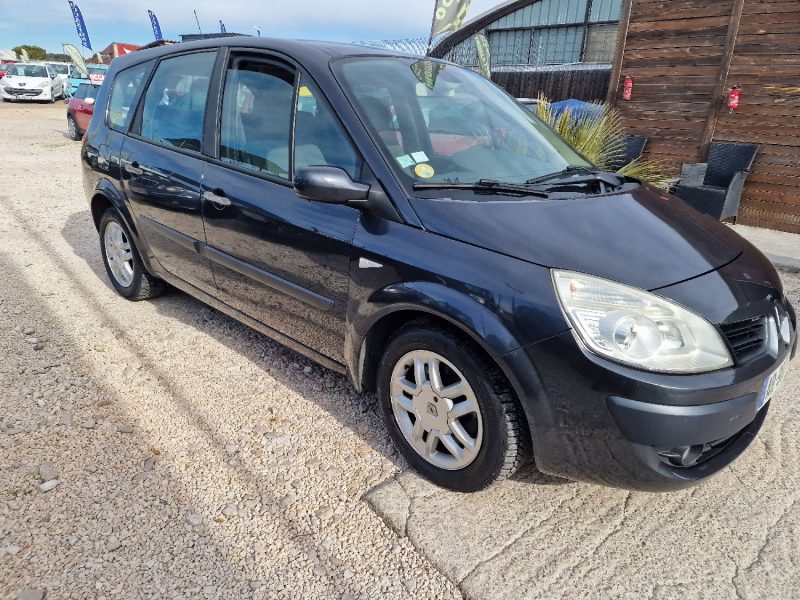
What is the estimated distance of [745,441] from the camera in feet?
6.36

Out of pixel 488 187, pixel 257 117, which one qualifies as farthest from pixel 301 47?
pixel 488 187

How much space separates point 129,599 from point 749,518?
2.26 meters

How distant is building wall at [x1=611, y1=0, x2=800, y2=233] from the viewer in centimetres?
684

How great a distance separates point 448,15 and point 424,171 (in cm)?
858

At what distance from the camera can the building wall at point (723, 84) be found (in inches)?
269

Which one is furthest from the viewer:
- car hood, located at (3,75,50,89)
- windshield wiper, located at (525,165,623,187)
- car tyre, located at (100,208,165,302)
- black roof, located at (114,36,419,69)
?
car hood, located at (3,75,50,89)

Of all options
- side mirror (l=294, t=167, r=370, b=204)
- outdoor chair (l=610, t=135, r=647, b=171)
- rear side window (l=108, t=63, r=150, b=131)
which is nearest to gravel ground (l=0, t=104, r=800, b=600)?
side mirror (l=294, t=167, r=370, b=204)

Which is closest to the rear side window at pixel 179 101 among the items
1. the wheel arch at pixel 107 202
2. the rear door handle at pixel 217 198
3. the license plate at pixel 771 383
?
the rear door handle at pixel 217 198

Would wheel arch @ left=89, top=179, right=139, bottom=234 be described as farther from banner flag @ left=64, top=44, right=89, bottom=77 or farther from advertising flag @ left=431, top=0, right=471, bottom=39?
banner flag @ left=64, top=44, right=89, bottom=77

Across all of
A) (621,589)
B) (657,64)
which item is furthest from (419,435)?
(657,64)

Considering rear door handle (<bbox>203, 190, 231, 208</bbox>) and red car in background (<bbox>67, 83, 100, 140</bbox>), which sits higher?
rear door handle (<bbox>203, 190, 231, 208</bbox>)

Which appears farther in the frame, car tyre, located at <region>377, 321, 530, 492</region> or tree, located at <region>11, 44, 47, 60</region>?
tree, located at <region>11, 44, 47, 60</region>

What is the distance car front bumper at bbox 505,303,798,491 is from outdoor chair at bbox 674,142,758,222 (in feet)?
18.7

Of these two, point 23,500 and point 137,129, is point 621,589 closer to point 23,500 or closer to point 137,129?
point 23,500
